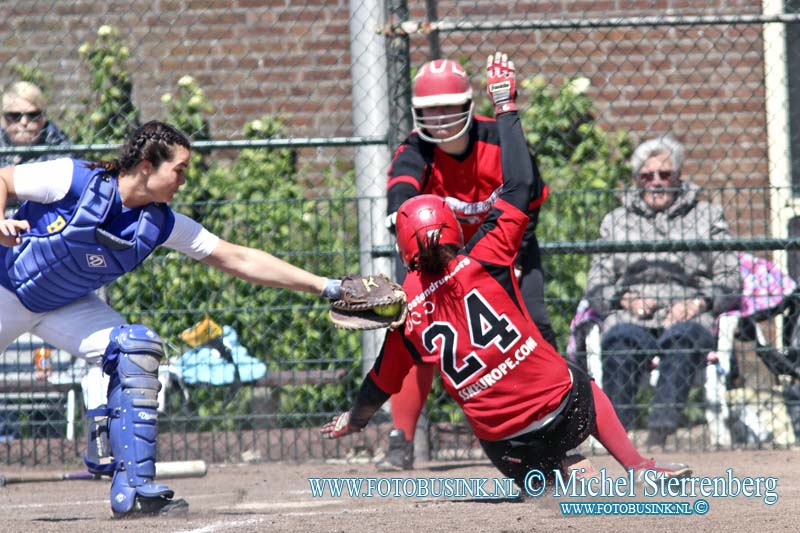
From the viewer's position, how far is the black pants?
474cm

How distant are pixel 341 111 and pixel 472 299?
453 cm

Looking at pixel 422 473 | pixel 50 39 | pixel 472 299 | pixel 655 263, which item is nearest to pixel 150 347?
pixel 472 299

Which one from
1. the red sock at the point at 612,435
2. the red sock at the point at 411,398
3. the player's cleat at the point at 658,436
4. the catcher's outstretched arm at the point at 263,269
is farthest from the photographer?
the player's cleat at the point at 658,436

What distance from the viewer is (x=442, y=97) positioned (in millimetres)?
5684

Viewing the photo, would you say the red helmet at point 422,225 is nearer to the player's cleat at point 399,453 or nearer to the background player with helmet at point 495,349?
the background player with helmet at point 495,349

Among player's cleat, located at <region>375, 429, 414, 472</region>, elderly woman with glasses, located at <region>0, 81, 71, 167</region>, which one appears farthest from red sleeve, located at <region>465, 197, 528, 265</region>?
elderly woman with glasses, located at <region>0, 81, 71, 167</region>

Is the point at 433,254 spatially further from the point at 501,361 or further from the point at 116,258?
the point at 116,258

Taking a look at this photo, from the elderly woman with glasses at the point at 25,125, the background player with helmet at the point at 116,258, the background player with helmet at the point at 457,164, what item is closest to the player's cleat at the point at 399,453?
the background player with helmet at the point at 457,164

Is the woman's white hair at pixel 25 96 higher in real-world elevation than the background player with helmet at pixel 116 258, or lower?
higher

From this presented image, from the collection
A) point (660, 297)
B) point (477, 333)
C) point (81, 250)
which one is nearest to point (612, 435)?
point (477, 333)

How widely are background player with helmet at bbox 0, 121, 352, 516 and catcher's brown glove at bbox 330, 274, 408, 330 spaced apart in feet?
0.19

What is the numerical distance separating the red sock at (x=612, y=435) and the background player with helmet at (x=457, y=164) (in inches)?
34.3

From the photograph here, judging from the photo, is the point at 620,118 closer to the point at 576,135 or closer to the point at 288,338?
the point at 576,135

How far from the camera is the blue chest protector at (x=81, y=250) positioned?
15.7ft
